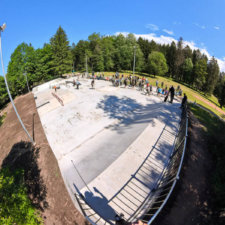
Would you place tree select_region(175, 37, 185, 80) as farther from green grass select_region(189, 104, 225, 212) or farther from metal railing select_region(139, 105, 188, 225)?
metal railing select_region(139, 105, 188, 225)

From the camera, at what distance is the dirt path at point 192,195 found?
490 cm

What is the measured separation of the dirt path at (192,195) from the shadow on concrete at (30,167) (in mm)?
5718

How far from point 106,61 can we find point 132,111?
42.9m

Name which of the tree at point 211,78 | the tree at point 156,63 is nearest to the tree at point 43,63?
the tree at point 156,63

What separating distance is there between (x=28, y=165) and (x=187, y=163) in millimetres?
10056

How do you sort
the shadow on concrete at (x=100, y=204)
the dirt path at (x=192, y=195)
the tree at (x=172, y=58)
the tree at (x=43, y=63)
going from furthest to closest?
the tree at (x=172, y=58), the tree at (x=43, y=63), the shadow on concrete at (x=100, y=204), the dirt path at (x=192, y=195)

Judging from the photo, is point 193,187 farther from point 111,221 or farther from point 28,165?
point 28,165

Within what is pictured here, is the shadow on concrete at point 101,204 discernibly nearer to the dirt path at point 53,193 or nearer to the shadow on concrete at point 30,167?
the dirt path at point 53,193

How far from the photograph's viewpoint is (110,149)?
28.9 ft

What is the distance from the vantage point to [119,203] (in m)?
5.51

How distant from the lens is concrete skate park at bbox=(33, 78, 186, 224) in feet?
19.0

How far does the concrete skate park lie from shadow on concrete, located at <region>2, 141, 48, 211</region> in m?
1.31

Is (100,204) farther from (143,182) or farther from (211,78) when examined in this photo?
(211,78)

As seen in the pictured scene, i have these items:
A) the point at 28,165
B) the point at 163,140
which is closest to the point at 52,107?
the point at 28,165
